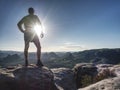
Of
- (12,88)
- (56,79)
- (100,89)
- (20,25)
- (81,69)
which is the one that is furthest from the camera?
(81,69)

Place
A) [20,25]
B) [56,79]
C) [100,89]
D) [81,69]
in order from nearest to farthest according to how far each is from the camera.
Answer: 1. [100,89]
2. [20,25]
3. [56,79]
4. [81,69]

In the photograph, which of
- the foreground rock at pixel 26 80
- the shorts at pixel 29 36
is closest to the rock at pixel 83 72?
the foreground rock at pixel 26 80

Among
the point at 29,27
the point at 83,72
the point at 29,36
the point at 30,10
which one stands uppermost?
the point at 30,10

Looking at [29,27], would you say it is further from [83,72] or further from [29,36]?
[83,72]

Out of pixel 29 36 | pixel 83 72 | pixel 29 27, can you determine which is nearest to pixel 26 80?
pixel 29 36

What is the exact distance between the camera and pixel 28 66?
15.5 meters

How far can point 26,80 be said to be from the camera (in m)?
13.6

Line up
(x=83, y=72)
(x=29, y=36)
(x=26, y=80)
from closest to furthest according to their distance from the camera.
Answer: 1. (x=26, y=80)
2. (x=29, y=36)
3. (x=83, y=72)

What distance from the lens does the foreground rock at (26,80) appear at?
43.6 ft

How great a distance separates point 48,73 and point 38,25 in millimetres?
3993

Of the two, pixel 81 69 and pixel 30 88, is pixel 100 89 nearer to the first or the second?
pixel 30 88

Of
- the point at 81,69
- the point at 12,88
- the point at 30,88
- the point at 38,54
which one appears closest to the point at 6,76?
the point at 12,88

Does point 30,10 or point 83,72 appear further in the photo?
point 83,72

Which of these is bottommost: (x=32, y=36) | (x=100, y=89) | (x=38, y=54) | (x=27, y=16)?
(x=100, y=89)
